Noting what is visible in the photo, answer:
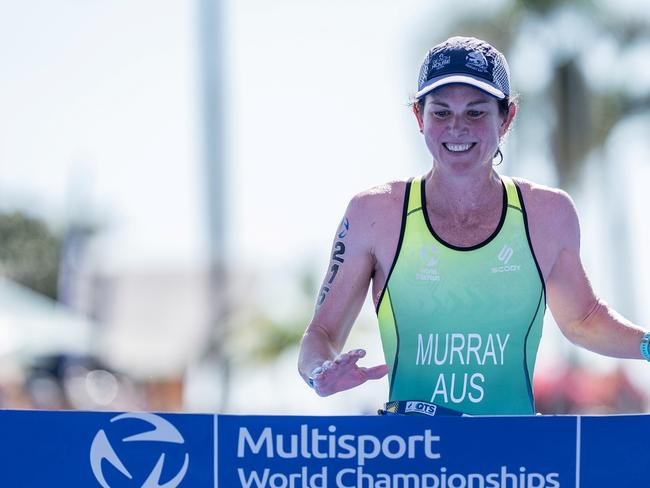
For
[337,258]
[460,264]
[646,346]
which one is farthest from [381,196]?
[646,346]

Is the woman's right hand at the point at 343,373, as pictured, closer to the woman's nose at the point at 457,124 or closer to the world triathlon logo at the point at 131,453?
the world triathlon logo at the point at 131,453

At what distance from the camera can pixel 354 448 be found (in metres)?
3.46

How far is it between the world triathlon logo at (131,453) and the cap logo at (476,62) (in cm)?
147

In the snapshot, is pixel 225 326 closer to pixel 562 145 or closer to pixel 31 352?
pixel 31 352

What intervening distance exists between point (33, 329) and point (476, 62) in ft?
59.7

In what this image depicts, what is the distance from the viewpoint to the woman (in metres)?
3.95

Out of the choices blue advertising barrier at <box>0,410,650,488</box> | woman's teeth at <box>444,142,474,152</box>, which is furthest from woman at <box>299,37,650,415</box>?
blue advertising barrier at <box>0,410,650,488</box>

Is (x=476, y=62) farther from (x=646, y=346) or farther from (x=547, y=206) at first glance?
(x=646, y=346)

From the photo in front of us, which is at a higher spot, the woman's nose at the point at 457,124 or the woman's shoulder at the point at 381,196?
the woman's nose at the point at 457,124

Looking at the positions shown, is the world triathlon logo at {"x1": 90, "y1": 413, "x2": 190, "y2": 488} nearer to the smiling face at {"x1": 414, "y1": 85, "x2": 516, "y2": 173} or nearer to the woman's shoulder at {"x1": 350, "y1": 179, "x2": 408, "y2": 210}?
the woman's shoulder at {"x1": 350, "y1": 179, "x2": 408, "y2": 210}

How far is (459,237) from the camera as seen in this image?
404 cm

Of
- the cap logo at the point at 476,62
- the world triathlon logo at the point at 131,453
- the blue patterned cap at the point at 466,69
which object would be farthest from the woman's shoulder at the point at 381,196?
the world triathlon logo at the point at 131,453

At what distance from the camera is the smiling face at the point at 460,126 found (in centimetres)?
392

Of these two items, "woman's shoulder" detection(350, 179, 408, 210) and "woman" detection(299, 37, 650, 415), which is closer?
"woman" detection(299, 37, 650, 415)
